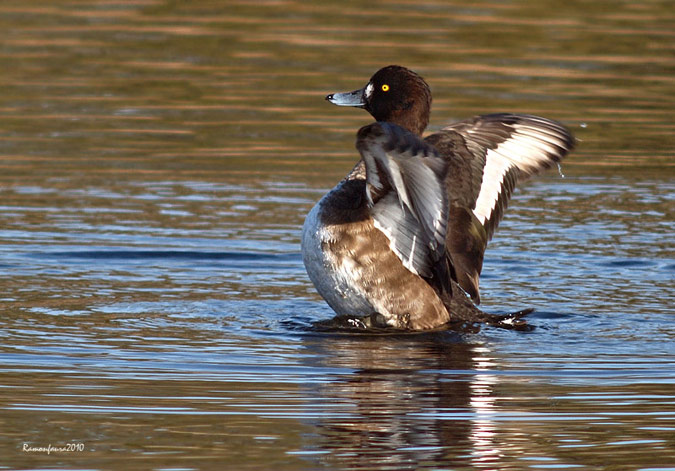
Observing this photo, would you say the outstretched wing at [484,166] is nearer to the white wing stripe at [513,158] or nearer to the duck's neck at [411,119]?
the white wing stripe at [513,158]

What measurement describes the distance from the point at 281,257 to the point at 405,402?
3.54 metres

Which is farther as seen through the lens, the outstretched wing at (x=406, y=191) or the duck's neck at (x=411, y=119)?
the duck's neck at (x=411, y=119)

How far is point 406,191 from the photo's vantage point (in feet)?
21.2

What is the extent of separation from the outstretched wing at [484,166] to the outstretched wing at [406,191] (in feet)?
1.53

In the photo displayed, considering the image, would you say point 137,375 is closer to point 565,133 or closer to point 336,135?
point 565,133

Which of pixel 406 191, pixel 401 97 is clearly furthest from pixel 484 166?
pixel 406 191

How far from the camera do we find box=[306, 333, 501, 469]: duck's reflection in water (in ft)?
16.5

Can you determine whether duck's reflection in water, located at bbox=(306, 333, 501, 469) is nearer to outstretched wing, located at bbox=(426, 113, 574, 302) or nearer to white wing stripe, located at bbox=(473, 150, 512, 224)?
outstretched wing, located at bbox=(426, 113, 574, 302)

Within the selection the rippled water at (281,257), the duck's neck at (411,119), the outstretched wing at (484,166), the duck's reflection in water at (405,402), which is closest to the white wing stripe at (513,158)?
the outstretched wing at (484,166)

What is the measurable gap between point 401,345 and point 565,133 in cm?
173

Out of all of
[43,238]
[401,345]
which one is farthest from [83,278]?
[401,345]

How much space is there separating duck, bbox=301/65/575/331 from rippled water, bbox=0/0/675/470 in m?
0.28

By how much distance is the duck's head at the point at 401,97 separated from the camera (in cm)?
793
